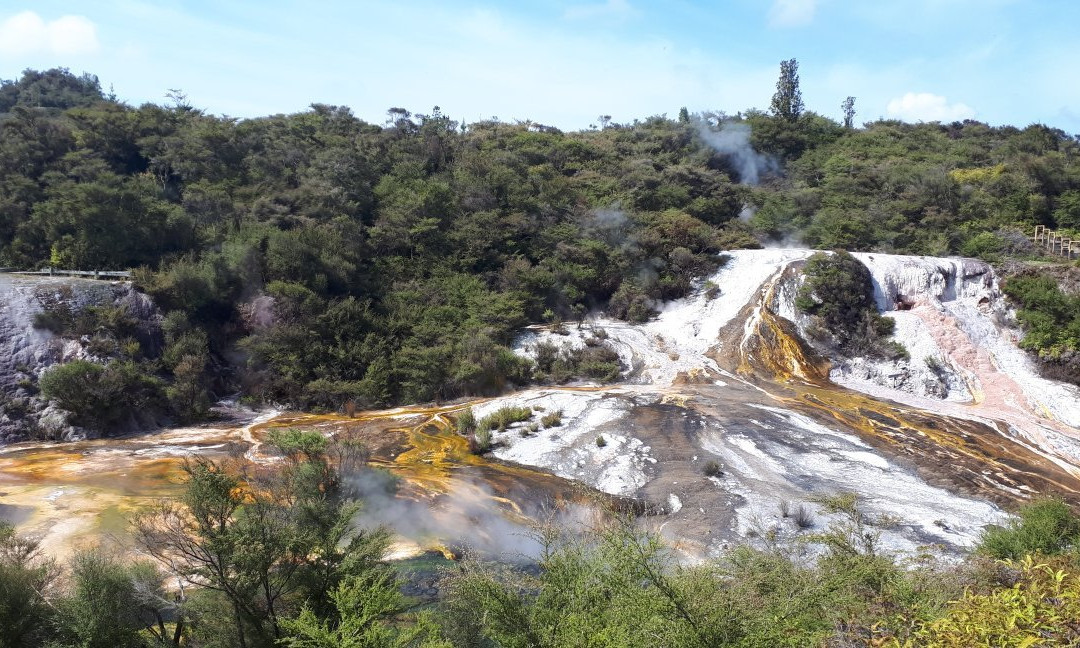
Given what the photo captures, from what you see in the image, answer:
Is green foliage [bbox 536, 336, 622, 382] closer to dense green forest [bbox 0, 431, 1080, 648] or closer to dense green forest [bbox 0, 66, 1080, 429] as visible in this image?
dense green forest [bbox 0, 66, 1080, 429]

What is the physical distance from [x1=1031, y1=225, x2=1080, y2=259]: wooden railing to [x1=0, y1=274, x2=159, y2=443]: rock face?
3263 cm

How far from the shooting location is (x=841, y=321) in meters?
20.7

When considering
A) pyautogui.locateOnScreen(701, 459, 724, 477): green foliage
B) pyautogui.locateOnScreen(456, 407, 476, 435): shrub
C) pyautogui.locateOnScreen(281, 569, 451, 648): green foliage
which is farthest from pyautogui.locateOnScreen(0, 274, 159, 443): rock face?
pyautogui.locateOnScreen(701, 459, 724, 477): green foliage

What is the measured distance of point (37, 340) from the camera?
1688 cm

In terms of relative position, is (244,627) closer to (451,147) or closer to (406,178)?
(406,178)

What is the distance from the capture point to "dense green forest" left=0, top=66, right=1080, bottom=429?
18609 millimetres

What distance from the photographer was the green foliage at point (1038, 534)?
8055 mm

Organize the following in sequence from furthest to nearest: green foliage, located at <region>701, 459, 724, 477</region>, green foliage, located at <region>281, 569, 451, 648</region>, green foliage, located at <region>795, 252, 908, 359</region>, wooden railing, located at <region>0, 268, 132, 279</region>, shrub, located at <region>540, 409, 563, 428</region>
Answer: green foliage, located at <region>795, 252, 908, 359</region> → wooden railing, located at <region>0, 268, 132, 279</region> → shrub, located at <region>540, 409, 563, 428</region> → green foliage, located at <region>701, 459, 724, 477</region> → green foliage, located at <region>281, 569, 451, 648</region>

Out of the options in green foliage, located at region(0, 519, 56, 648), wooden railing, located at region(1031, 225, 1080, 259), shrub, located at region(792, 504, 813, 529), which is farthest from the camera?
wooden railing, located at region(1031, 225, 1080, 259)

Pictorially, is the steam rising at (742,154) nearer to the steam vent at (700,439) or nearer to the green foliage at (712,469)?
the steam vent at (700,439)

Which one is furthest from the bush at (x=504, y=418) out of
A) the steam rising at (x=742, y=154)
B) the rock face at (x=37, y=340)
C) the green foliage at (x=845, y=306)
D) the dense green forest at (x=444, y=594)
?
the steam rising at (x=742, y=154)

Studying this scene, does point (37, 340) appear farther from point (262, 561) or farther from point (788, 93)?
point (788, 93)

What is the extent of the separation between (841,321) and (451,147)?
2102 centimetres

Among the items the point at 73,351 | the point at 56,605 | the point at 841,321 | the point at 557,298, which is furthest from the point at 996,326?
the point at 73,351
